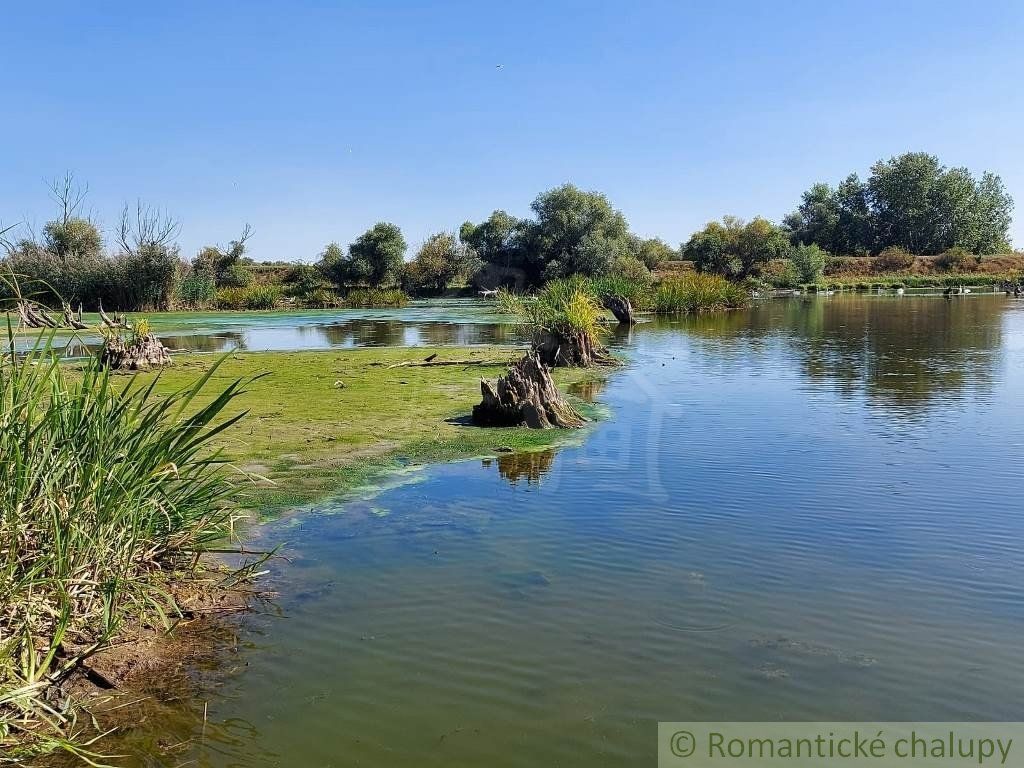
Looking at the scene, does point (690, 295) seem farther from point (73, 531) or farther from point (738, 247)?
point (73, 531)

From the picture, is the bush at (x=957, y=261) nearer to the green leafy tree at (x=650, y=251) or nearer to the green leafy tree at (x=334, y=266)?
the green leafy tree at (x=650, y=251)

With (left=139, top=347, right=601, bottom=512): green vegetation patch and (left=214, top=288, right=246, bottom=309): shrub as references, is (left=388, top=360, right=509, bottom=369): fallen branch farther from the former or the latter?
(left=214, top=288, right=246, bottom=309): shrub

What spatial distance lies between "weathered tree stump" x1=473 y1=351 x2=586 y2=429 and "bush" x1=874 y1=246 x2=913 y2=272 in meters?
80.3

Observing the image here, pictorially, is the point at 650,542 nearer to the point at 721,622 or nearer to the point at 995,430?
the point at 721,622

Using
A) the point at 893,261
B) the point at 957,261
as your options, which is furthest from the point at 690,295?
the point at 957,261

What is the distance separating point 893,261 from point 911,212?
11104 millimetres

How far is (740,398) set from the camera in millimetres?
13047

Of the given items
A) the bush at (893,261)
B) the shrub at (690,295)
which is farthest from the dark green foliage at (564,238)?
the bush at (893,261)

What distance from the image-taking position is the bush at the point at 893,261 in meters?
82.3

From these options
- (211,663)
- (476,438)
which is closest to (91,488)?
(211,663)

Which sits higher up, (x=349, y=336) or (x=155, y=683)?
(x=349, y=336)

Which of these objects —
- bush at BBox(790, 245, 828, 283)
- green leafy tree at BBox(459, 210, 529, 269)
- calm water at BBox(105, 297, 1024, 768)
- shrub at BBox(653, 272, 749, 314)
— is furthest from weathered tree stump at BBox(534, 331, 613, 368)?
bush at BBox(790, 245, 828, 283)

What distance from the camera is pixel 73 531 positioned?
4.00 meters

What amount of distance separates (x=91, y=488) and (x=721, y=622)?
3432 mm
